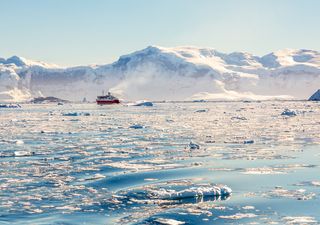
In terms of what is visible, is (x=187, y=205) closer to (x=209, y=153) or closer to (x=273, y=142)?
(x=209, y=153)

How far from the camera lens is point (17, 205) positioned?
9.72 m

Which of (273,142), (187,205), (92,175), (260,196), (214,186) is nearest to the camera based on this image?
(187,205)

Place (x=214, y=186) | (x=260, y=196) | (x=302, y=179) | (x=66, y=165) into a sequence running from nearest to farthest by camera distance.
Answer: (x=260, y=196), (x=214, y=186), (x=302, y=179), (x=66, y=165)

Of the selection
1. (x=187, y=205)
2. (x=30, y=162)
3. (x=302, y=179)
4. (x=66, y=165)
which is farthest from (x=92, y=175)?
(x=302, y=179)

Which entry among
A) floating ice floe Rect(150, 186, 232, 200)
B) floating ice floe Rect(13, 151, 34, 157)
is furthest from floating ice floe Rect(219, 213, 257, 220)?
floating ice floe Rect(13, 151, 34, 157)

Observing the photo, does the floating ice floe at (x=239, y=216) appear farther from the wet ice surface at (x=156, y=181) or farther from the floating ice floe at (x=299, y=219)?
the floating ice floe at (x=299, y=219)

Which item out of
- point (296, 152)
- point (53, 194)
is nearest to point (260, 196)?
point (53, 194)

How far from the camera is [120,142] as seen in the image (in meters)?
22.2

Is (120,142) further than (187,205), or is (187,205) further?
(120,142)

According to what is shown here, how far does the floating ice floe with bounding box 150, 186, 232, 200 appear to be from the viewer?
10453 millimetres

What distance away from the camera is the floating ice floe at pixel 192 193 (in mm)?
10453

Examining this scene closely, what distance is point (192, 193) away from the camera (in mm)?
10539

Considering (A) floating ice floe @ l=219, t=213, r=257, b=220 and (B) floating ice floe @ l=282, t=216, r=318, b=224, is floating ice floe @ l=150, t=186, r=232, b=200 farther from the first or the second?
(B) floating ice floe @ l=282, t=216, r=318, b=224

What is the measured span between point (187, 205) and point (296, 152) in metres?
9.38
